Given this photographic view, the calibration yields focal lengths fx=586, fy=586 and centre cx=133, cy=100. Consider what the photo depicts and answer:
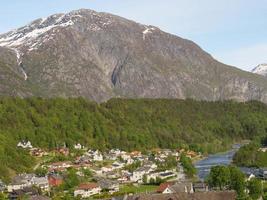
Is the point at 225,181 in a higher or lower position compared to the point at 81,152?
higher

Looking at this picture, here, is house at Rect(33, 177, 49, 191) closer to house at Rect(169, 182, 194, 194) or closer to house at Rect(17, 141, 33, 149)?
house at Rect(169, 182, 194, 194)

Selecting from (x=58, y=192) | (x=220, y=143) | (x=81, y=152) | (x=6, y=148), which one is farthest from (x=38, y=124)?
(x=58, y=192)

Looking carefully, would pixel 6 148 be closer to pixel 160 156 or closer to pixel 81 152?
pixel 81 152

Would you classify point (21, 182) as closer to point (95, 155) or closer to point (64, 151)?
point (95, 155)

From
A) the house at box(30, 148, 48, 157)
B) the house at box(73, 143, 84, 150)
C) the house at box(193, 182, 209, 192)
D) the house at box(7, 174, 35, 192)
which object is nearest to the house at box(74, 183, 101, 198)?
the house at box(7, 174, 35, 192)

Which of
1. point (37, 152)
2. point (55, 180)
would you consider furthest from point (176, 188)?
point (37, 152)

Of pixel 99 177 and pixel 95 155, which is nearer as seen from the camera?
pixel 99 177
